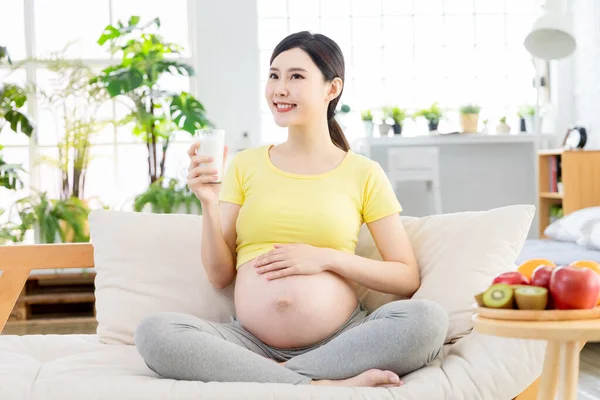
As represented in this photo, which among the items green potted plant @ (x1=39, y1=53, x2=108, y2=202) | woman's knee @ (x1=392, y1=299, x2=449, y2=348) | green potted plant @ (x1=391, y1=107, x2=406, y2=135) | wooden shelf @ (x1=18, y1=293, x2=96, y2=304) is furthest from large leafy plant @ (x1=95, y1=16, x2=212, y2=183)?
woman's knee @ (x1=392, y1=299, x2=449, y2=348)

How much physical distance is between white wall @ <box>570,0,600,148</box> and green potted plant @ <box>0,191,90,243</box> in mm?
3573

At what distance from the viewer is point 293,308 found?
6.79ft

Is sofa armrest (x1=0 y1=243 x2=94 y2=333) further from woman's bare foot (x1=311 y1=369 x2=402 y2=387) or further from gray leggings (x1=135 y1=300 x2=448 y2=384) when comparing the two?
woman's bare foot (x1=311 y1=369 x2=402 y2=387)

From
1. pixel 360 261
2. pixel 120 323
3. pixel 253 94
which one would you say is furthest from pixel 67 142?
pixel 360 261

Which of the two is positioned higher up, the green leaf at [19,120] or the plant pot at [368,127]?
the green leaf at [19,120]

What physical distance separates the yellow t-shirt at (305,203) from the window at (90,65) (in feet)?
13.9

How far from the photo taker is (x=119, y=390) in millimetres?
1816

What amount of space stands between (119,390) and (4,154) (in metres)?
5.06

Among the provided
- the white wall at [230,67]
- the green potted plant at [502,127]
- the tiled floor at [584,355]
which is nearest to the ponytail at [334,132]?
the tiled floor at [584,355]

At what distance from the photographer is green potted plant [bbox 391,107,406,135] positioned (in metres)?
6.90

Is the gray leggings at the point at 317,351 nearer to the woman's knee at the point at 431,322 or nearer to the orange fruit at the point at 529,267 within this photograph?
the woman's knee at the point at 431,322

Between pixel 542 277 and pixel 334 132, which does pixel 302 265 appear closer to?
pixel 334 132

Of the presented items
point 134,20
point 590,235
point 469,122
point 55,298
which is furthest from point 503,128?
point 55,298

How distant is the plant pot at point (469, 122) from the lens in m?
6.78
